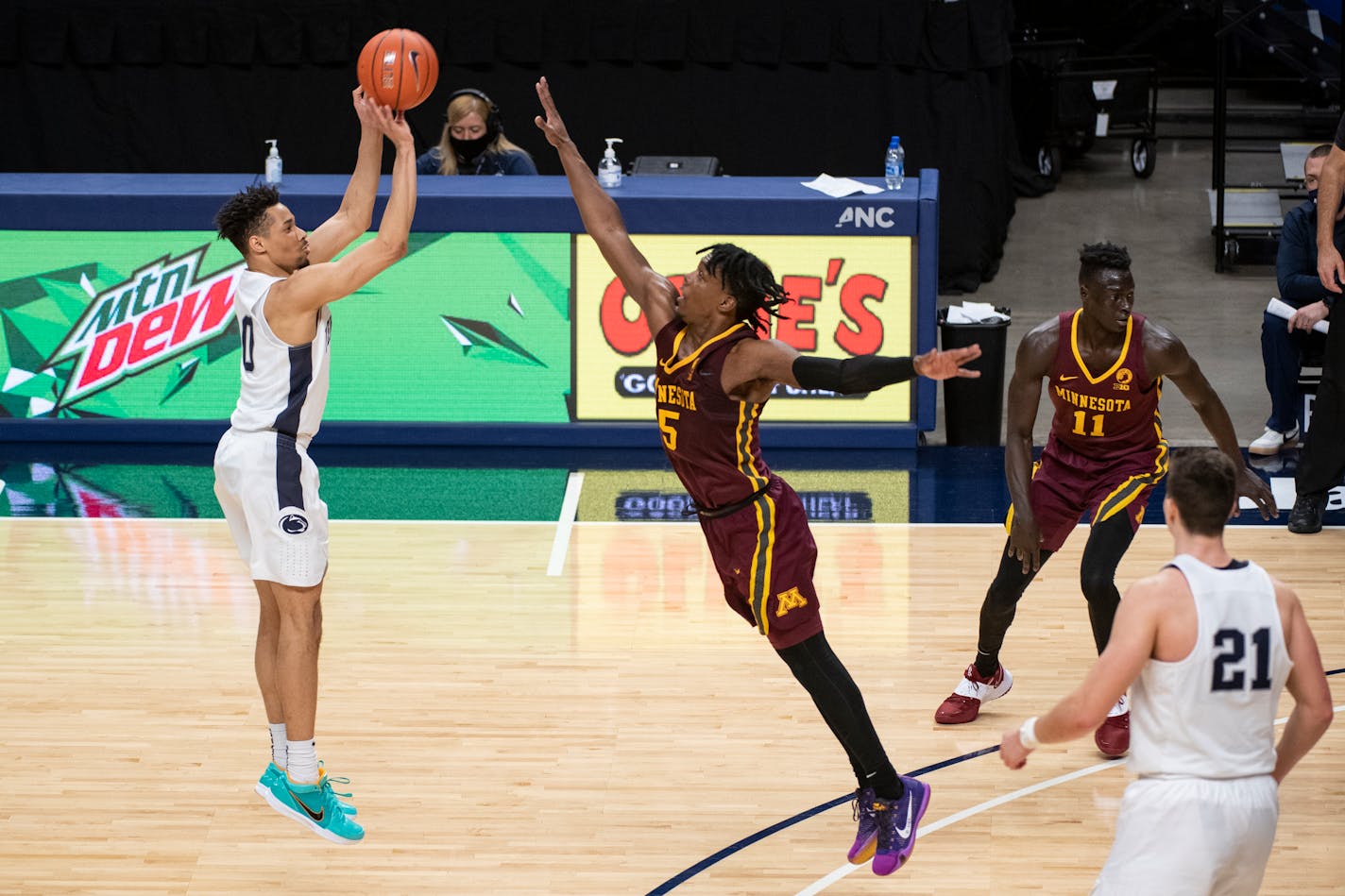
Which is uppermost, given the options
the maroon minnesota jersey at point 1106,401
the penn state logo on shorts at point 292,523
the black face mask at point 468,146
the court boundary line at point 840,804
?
the black face mask at point 468,146

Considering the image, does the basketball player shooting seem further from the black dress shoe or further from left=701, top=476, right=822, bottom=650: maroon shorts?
the black dress shoe

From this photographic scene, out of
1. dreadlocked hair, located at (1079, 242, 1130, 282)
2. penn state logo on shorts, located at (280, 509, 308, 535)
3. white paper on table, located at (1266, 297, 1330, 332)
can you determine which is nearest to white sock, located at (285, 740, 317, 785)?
penn state logo on shorts, located at (280, 509, 308, 535)

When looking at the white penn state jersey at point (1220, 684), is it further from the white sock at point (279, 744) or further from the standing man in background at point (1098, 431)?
the white sock at point (279, 744)

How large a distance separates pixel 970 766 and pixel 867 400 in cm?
397

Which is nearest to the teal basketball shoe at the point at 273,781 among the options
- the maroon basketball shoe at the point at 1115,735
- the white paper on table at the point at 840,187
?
the maroon basketball shoe at the point at 1115,735

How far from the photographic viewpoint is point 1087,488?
19.4 ft

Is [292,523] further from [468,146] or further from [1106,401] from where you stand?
[468,146]

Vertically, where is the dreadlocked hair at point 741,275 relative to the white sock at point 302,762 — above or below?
above

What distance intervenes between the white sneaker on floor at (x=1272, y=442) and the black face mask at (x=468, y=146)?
467 cm

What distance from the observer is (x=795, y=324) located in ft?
31.1

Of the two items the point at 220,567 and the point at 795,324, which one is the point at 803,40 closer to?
the point at 795,324

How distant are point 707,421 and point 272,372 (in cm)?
134

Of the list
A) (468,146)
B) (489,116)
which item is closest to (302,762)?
(468,146)

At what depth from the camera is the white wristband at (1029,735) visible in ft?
12.6
